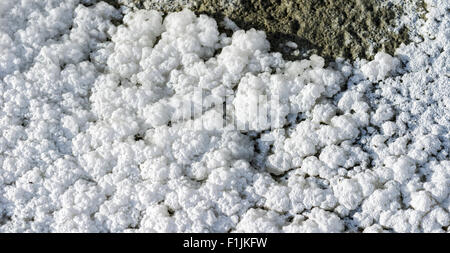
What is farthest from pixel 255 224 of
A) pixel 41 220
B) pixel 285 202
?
pixel 41 220

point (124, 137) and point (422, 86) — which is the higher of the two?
point (422, 86)

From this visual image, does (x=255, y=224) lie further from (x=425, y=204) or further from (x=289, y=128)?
Answer: (x=425, y=204)

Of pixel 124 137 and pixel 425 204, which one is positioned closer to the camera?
pixel 425 204

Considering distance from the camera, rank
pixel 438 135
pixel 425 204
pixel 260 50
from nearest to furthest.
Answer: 1. pixel 425 204
2. pixel 438 135
3. pixel 260 50

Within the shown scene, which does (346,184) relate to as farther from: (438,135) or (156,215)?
(156,215)

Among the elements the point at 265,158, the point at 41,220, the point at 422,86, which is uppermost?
the point at 422,86

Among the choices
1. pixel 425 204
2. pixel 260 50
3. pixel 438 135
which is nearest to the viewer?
pixel 425 204

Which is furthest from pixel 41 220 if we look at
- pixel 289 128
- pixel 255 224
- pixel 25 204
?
pixel 289 128
